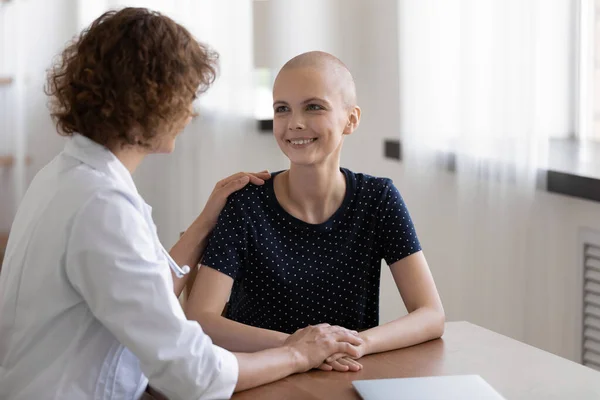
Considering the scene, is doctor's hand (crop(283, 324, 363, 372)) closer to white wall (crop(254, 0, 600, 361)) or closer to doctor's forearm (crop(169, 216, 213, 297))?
doctor's forearm (crop(169, 216, 213, 297))

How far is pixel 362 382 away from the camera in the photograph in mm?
1313

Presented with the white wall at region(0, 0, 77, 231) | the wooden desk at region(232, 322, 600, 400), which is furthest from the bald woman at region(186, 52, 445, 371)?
the white wall at region(0, 0, 77, 231)

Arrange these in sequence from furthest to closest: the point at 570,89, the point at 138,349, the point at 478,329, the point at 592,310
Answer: the point at 570,89 → the point at 592,310 → the point at 478,329 → the point at 138,349

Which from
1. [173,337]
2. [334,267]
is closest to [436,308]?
[334,267]

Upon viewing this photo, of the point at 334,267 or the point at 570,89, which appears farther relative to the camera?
the point at 570,89

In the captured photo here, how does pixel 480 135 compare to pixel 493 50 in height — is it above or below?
below

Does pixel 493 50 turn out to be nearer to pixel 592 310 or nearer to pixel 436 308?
pixel 592 310

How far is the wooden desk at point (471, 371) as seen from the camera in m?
1.31

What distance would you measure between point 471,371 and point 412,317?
222 millimetres

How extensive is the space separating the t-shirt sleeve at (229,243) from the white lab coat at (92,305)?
0.47 meters

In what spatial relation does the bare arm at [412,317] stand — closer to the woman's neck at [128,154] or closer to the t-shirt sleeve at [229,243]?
the t-shirt sleeve at [229,243]

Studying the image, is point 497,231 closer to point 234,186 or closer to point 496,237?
point 496,237

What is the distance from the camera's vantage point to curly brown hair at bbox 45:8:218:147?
1.23 metres

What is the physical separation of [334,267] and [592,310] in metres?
0.97
